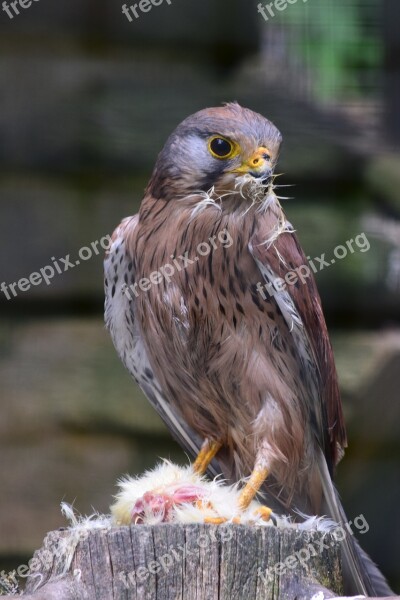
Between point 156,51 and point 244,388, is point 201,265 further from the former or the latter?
point 156,51

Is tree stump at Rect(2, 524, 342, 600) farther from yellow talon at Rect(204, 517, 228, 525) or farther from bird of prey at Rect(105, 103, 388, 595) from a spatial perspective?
bird of prey at Rect(105, 103, 388, 595)

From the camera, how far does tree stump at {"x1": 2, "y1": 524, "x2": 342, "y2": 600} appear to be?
75.9 inches

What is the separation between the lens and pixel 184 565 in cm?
194

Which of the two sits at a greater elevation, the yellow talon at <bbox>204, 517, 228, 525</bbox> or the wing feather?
the wing feather

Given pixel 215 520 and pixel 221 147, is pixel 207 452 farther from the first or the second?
pixel 221 147

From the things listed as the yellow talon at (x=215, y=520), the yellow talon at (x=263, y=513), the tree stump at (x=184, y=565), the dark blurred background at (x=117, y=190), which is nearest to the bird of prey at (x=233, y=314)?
the yellow talon at (x=263, y=513)

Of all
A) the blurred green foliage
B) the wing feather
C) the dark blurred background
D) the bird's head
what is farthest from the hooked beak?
the blurred green foliage

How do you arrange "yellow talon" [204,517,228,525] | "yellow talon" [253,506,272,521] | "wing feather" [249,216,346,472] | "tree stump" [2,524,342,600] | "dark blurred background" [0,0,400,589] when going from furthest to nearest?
1. "dark blurred background" [0,0,400,589]
2. "wing feather" [249,216,346,472]
3. "yellow talon" [253,506,272,521]
4. "yellow talon" [204,517,228,525]
5. "tree stump" [2,524,342,600]

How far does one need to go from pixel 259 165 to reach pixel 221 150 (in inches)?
4.3

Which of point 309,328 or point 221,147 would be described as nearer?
point 221,147

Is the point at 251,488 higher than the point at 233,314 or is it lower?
lower

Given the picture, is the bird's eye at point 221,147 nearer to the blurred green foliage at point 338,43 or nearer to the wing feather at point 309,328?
the wing feather at point 309,328

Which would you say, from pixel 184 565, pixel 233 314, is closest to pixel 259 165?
pixel 233 314

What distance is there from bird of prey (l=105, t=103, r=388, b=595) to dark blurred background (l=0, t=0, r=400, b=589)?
1.15 m
